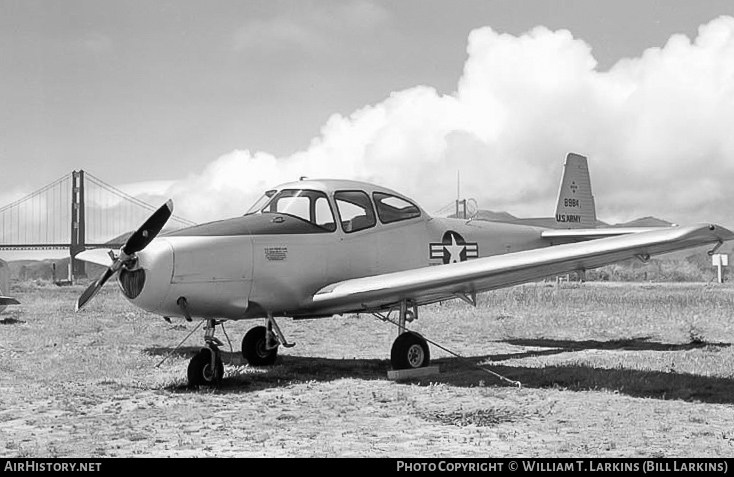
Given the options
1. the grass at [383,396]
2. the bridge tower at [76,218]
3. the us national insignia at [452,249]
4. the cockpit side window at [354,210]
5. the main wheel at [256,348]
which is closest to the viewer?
the grass at [383,396]

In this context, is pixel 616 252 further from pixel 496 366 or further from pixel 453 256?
pixel 453 256

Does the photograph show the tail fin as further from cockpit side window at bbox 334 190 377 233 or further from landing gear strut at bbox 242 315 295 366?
landing gear strut at bbox 242 315 295 366

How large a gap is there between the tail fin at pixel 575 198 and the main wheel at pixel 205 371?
31.7 ft

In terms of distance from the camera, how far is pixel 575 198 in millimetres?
17891

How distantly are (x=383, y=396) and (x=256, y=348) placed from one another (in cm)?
374

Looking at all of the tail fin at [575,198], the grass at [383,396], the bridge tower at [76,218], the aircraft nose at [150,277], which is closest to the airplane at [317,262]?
the aircraft nose at [150,277]

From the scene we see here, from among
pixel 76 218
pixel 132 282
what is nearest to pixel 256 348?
pixel 132 282

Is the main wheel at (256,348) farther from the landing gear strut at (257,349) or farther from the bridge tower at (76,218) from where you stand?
the bridge tower at (76,218)

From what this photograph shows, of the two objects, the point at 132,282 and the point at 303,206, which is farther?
the point at 303,206

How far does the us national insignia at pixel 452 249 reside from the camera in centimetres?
1224

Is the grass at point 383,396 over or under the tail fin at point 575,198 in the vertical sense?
under

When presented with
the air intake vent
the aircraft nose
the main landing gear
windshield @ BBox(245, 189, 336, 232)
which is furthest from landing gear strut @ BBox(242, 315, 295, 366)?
the air intake vent

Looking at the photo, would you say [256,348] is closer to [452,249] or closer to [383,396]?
[452,249]

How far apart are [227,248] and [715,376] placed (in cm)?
640
